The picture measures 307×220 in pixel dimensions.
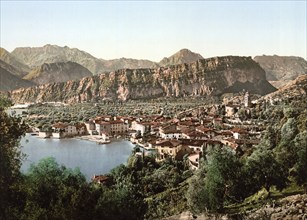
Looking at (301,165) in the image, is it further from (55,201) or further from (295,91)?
(295,91)

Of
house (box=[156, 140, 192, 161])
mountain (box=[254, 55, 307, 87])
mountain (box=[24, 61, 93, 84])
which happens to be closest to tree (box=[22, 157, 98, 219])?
house (box=[156, 140, 192, 161])

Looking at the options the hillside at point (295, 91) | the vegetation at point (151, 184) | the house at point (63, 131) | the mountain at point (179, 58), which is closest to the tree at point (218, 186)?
the vegetation at point (151, 184)

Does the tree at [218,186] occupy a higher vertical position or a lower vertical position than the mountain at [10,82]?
lower

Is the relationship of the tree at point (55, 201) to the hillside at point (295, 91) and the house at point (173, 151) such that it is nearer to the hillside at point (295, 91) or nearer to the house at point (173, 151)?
the house at point (173, 151)

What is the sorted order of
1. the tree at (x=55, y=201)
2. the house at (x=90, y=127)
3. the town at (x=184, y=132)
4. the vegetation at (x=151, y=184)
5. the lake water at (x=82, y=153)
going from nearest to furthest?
the tree at (x=55, y=201), the vegetation at (x=151, y=184), the town at (x=184, y=132), the lake water at (x=82, y=153), the house at (x=90, y=127)

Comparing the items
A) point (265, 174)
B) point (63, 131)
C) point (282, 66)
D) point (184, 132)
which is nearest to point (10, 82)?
point (282, 66)

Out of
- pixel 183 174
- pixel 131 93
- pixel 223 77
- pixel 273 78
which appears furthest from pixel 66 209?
pixel 273 78
